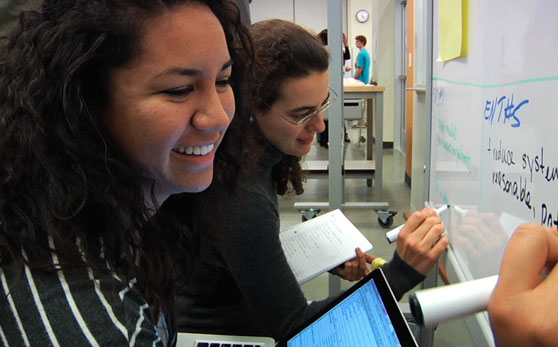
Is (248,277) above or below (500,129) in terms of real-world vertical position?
below

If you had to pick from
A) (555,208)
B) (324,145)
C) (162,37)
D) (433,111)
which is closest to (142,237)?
(162,37)

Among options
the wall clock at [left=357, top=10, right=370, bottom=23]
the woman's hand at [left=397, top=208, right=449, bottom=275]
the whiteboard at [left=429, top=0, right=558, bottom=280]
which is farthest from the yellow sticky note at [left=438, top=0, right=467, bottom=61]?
the wall clock at [left=357, top=10, right=370, bottom=23]

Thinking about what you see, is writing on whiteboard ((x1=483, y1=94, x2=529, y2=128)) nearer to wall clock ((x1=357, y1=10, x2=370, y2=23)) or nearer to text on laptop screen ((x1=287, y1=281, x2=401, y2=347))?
text on laptop screen ((x1=287, y1=281, x2=401, y2=347))

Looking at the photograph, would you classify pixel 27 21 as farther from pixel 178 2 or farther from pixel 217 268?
pixel 217 268

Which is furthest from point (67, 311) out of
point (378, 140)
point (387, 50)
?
point (387, 50)

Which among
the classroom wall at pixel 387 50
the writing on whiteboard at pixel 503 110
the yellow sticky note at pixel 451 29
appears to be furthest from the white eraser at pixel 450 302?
the classroom wall at pixel 387 50

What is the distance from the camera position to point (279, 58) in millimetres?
876

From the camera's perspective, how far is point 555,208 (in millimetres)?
422

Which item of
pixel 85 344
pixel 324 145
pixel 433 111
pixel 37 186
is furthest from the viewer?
pixel 324 145

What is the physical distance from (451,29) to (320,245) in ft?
2.05

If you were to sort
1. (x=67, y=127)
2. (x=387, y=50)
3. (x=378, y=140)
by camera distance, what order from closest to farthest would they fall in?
(x=67, y=127), (x=378, y=140), (x=387, y=50)

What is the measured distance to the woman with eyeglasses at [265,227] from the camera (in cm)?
78

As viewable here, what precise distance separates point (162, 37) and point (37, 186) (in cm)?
24

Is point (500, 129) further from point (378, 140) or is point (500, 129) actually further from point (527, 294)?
point (378, 140)
